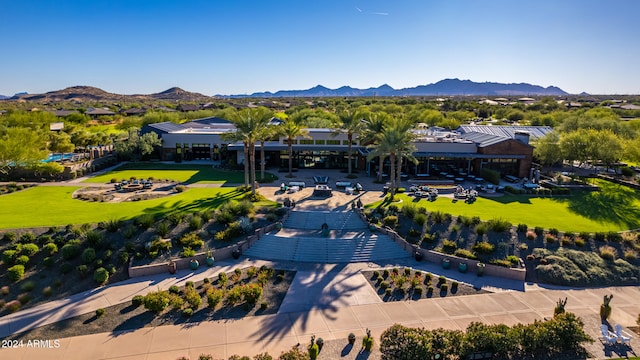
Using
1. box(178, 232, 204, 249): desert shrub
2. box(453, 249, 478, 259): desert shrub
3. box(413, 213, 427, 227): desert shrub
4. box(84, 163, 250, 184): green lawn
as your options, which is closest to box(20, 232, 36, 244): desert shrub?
box(178, 232, 204, 249): desert shrub

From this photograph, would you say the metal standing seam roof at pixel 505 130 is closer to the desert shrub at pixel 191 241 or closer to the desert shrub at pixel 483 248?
the desert shrub at pixel 483 248

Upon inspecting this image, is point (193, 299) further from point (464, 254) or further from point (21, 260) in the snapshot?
point (464, 254)

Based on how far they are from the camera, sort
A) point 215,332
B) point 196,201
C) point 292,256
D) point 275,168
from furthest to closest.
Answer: point 275,168 → point 196,201 → point 292,256 → point 215,332

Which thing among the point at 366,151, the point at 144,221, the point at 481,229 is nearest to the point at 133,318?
the point at 144,221

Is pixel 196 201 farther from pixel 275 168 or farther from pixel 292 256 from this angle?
pixel 275 168

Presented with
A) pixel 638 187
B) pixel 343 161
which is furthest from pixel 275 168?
pixel 638 187

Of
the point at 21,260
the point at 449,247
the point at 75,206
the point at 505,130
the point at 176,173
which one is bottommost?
the point at 449,247
